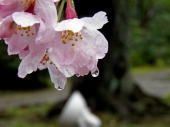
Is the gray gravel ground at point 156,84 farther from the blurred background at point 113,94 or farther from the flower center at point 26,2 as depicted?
the flower center at point 26,2

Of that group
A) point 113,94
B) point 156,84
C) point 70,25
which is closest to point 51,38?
point 70,25

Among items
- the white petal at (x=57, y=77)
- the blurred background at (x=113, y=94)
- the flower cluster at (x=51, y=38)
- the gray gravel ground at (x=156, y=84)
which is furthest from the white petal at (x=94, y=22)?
the gray gravel ground at (x=156, y=84)

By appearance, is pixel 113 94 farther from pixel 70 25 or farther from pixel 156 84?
pixel 70 25

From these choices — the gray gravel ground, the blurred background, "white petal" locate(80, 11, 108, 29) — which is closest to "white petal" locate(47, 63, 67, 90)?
"white petal" locate(80, 11, 108, 29)

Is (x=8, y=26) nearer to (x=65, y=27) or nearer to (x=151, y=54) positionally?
(x=65, y=27)

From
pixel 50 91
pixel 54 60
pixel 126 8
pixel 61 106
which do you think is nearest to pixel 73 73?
pixel 54 60

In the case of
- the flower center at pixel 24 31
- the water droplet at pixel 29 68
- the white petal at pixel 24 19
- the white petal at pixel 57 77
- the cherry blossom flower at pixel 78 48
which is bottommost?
the white petal at pixel 57 77

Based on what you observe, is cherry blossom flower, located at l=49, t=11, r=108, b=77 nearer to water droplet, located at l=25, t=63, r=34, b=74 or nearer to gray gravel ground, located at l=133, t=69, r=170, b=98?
water droplet, located at l=25, t=63, r=34, b=74

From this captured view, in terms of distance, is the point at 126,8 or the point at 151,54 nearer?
the point at 126,8
